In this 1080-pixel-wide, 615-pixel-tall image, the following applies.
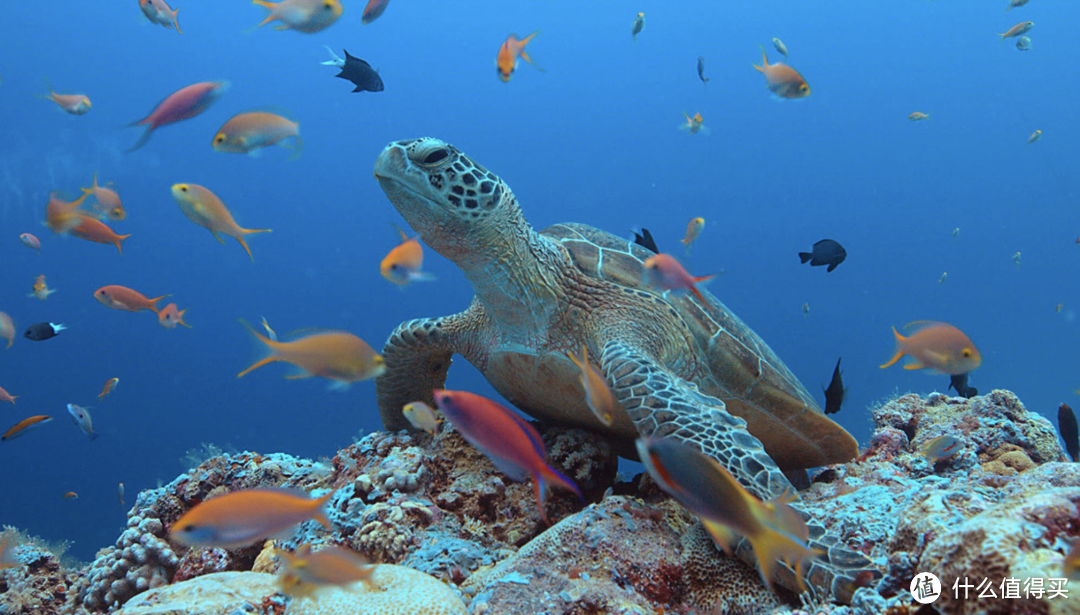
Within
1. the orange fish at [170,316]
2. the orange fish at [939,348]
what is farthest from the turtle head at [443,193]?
the orange fish at [170,316]

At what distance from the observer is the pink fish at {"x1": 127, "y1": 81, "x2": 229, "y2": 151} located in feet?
8.60

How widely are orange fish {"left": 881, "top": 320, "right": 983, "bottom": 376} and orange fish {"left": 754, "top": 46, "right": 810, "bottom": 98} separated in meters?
2.52

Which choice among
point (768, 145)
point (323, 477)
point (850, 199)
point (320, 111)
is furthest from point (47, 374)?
point (850, 199)

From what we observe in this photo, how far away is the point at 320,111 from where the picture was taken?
4656 centimetres

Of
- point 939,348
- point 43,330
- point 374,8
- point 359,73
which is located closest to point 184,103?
point 359,73

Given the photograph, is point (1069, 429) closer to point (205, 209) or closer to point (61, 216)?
point (205, 209)

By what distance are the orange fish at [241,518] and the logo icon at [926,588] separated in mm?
1477

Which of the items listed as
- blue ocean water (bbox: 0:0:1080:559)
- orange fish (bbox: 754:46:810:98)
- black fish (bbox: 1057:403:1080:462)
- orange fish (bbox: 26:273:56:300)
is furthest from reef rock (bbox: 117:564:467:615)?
blue ocean water (bbox: 0:0:1080:559)

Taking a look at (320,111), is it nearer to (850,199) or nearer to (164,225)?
(164,225)

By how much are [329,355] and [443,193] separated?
1.34 metres

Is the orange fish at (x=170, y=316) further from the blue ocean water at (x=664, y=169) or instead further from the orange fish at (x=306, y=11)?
the blue ocean water at (x=664, y=169)

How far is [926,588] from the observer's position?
3.51 feet

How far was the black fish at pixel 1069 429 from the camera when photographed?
11.6 feet

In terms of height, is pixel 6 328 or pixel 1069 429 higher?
pixel 1069 429
